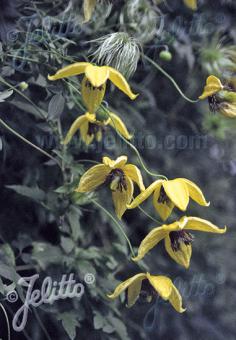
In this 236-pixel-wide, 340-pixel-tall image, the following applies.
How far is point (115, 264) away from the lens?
62.7 inches

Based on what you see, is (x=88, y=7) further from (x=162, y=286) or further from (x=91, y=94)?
(x=162, y=286)

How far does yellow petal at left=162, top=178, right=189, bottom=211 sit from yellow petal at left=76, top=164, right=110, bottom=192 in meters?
0.12

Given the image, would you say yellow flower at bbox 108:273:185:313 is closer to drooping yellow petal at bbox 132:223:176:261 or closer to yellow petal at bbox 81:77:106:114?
drooping yellow petal at bbox 132:223:176:261

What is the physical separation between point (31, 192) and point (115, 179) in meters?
0.29

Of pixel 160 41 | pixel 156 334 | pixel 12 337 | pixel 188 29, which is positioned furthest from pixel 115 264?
pixel 188 29

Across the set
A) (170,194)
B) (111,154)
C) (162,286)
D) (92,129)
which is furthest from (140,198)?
(111,154)

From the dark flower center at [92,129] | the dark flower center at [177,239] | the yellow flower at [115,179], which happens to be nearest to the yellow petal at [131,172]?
the yellow flower at [115,179]

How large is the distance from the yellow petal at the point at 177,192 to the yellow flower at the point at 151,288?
0.53 feet

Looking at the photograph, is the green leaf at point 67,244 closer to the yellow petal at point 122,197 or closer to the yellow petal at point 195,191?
the yellow petal at point 122,197

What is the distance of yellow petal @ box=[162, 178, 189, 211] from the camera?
3.98ft

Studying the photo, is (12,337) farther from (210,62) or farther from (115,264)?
(210,62)

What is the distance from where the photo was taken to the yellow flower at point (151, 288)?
1.28 metres

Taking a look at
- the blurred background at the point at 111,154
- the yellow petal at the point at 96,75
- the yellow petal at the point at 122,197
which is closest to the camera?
the yellow petal at the point at 96,75

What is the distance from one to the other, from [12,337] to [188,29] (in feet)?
3.12
